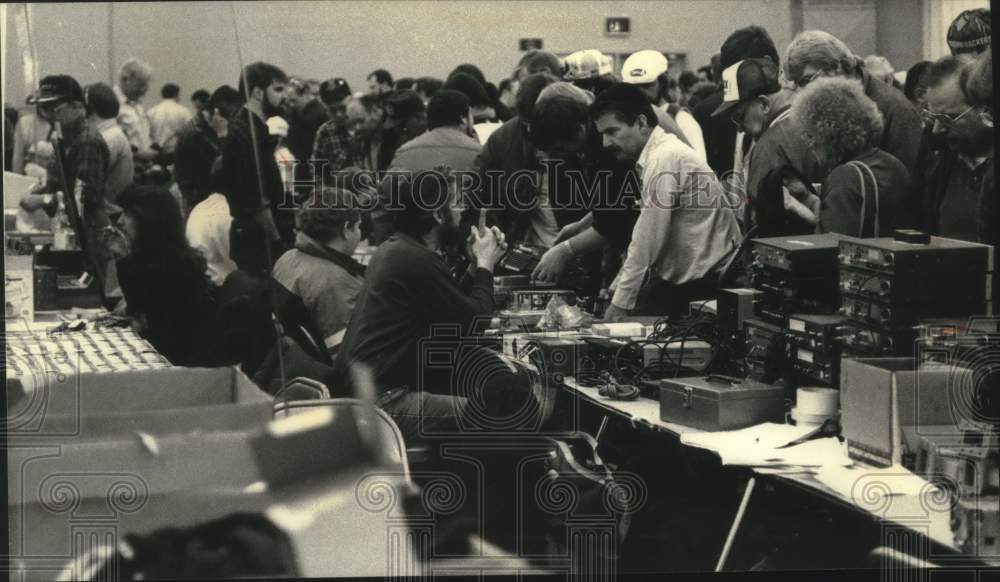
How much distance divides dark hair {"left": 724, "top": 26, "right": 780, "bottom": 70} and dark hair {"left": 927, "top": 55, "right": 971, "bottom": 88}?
45 centimetres

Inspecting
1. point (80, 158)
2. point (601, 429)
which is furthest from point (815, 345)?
point (80, 158)

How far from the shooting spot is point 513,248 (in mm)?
4574

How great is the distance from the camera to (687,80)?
14.7ft

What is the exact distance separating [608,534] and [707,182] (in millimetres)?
1105

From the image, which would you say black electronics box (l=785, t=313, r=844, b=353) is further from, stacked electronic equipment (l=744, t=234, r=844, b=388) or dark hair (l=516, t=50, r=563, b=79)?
dark hair (l=516, t=50, r=563, b=79)

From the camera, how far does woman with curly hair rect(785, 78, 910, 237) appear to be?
13.9ft

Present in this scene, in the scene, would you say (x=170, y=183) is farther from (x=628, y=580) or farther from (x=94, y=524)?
(x=628, y=580)

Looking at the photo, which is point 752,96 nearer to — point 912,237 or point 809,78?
point 809,78

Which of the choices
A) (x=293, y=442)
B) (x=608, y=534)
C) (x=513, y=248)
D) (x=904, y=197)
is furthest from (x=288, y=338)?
(x=904, y=197)

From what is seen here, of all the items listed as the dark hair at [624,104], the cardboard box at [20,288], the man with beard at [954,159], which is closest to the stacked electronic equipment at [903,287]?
the man with beard at [954,159]

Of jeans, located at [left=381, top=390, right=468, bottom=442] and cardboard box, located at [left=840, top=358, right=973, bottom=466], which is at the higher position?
cardboard box, located at [left=840, top=358, right=973, bottom=466]

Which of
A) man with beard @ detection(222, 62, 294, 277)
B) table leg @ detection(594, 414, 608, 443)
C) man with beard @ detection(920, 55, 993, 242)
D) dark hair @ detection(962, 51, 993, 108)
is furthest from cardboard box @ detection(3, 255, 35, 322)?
dark hair @ detection(962, 51, 993, 108)

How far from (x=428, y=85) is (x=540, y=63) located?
1.12 ft

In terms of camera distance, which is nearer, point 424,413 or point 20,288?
point 20,288
